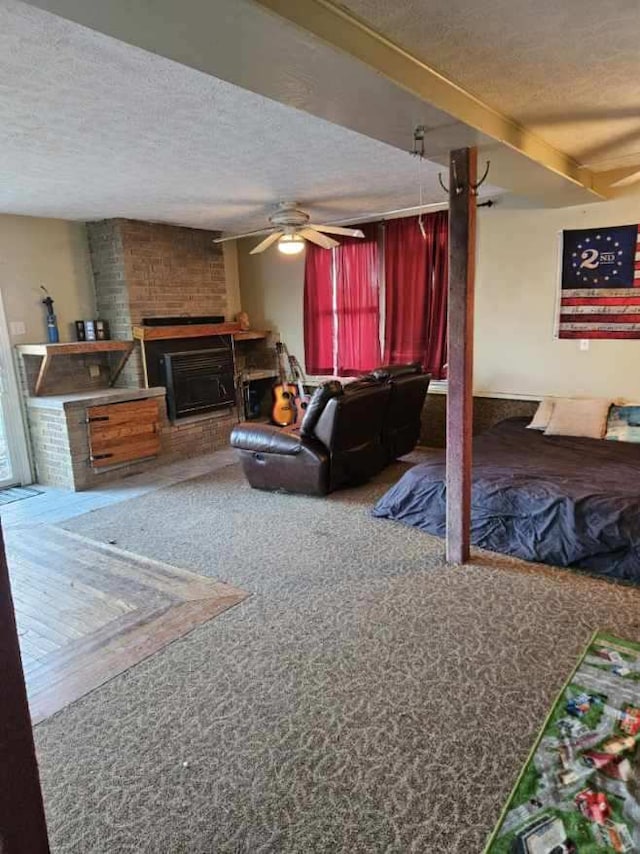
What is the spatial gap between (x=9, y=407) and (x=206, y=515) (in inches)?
94.4

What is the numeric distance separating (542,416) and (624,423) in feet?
2.15

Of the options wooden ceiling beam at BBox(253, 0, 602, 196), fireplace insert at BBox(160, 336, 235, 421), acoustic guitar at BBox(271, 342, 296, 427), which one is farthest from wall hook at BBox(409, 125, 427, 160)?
acoustic guitar at BBox(271, 342, 296, 427)

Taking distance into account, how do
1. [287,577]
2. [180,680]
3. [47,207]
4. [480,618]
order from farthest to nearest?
[47,207], [287,577], [480,618], [180,680]

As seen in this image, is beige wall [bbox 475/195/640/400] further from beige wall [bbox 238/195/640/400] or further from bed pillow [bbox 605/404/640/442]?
bed pillow [bbox 605/404/640/442]

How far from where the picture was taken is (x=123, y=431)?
17.8 feet

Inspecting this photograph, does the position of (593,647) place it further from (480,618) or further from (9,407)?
(9,407)

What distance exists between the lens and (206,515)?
14.2 feet

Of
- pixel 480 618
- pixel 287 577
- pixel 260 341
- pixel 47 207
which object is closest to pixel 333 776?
pixel 480 618

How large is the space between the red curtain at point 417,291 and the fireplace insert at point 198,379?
1.96 m

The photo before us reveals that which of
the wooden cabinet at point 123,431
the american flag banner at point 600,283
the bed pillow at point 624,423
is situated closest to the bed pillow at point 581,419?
the bed pillow at point 624,423

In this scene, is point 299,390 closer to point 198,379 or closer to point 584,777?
point 198,379

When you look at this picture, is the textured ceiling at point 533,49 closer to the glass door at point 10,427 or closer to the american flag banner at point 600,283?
the american flag banner at point 600,283

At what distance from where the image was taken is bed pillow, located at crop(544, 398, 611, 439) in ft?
15.5

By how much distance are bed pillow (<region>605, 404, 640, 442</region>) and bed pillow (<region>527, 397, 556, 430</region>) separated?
0.49m
